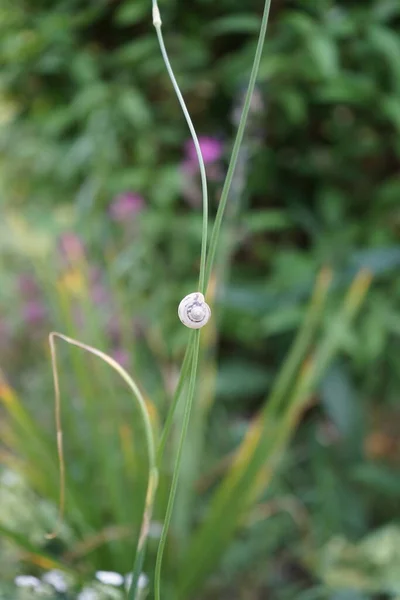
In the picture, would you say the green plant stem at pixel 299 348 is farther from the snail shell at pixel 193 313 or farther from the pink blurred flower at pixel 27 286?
the pink blurred flower at pixel 27 286

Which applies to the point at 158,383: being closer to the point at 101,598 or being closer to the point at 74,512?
the point at 74,512

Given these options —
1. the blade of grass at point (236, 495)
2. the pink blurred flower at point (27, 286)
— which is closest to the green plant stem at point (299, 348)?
the blade of grass at point (236, 495)

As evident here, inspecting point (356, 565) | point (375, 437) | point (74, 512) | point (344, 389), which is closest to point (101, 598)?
point (74, 512)

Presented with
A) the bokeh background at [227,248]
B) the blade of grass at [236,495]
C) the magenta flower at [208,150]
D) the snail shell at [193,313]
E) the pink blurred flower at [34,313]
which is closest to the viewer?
the snail shell at [193,313]

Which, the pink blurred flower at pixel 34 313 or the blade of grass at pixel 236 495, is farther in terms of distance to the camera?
the pink blurred flower at pixel 34 313

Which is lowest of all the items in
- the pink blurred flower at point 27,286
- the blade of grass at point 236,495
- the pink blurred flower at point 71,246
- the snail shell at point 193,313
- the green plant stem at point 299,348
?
the snail shell at point 193,313

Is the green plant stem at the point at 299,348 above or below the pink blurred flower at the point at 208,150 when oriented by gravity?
below

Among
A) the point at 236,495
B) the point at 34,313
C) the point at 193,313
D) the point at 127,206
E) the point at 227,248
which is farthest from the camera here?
the point at 34,313

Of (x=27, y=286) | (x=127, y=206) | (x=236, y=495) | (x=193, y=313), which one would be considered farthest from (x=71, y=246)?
(x=193, y=313)

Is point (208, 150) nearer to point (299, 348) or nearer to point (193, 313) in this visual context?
point (299, 348)
